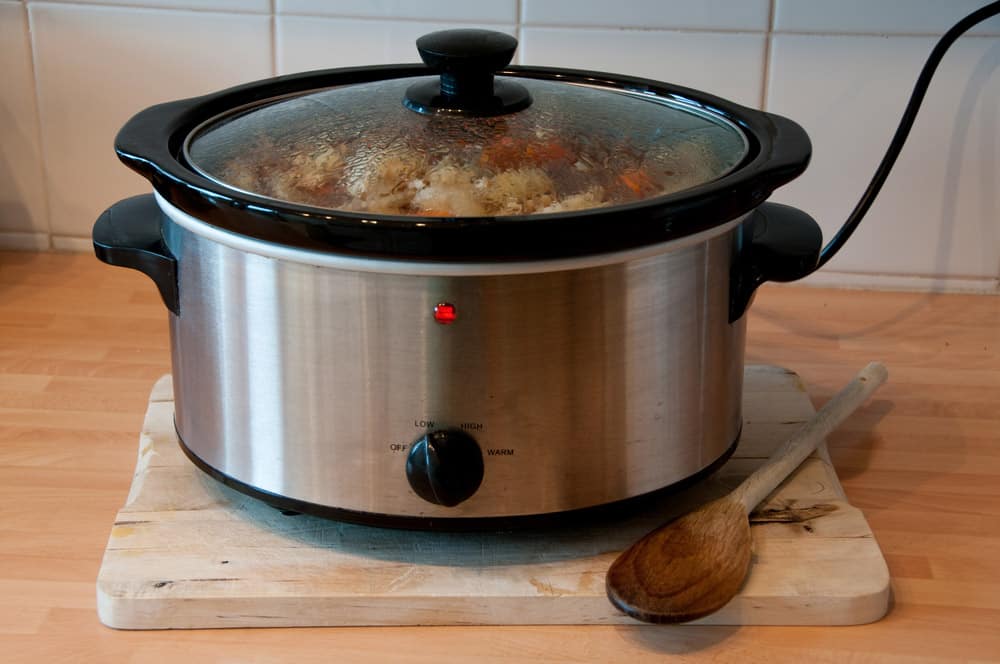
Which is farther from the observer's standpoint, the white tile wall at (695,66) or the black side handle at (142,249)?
the white tile wall at (695,66)

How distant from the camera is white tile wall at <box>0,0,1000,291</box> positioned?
4.14ft

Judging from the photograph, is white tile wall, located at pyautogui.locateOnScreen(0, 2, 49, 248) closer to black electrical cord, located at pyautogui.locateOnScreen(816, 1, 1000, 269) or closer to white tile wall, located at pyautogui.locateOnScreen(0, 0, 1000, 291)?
white tile wall, located at pyautogui.locateOnScreen(0, 0, 1000, 291)

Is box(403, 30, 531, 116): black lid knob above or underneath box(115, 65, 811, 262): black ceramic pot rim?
above

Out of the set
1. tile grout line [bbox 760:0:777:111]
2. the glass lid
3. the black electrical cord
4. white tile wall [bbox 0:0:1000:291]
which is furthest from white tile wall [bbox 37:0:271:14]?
the black electrical cord

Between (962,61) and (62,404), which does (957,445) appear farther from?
(62,404)

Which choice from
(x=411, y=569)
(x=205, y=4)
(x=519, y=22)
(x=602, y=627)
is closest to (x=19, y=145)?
(x=205, y=4)

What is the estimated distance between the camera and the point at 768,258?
842 mm

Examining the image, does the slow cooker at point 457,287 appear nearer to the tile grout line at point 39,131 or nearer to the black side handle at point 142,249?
the black side handle at point 142,249

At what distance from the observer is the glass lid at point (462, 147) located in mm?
775

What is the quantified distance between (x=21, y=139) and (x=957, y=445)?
1.04 meters

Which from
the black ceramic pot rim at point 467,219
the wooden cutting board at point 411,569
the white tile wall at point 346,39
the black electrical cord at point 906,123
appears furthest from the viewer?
the white tile wall at point 346,39

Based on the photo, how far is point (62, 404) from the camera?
42.4 inches

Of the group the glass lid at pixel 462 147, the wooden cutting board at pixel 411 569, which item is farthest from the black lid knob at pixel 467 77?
the wooden cutting board at pixel 411 569

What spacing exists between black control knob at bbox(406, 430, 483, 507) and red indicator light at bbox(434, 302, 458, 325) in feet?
0.24
